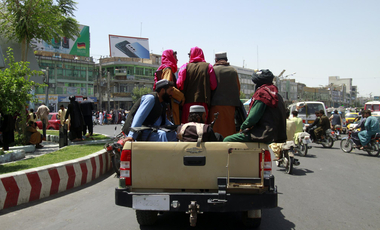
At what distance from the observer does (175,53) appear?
19.4ft

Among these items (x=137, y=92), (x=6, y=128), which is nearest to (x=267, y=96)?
(x=6, y=128)

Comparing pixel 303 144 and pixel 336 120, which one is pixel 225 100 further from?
pixel 336 120

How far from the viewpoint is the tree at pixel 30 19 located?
42.6 feet

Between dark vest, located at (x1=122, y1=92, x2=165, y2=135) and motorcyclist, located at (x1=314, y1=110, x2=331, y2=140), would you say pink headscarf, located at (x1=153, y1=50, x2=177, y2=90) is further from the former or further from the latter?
motorcyclist, located at (x1=314, y1=110, x2=331, y2=140)

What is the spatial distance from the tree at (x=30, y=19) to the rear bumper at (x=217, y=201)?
477 inches

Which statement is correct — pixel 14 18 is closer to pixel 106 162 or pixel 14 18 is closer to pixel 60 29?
pixel 60 29

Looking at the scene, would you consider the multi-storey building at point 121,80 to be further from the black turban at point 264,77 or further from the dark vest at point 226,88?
the black turban at point 264,77

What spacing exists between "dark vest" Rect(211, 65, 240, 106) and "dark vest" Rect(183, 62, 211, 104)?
0.18 meters

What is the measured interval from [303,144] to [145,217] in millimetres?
8683

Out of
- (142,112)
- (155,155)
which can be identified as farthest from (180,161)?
(142,112)

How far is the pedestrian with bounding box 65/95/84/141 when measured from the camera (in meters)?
12.8

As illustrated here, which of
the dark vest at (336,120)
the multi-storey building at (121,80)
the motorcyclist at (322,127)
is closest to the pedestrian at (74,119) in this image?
the motorcyclist at (322,127)

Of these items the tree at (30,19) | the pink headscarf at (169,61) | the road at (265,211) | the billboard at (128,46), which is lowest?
the road at (265,211)

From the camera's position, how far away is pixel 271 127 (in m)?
3.91
